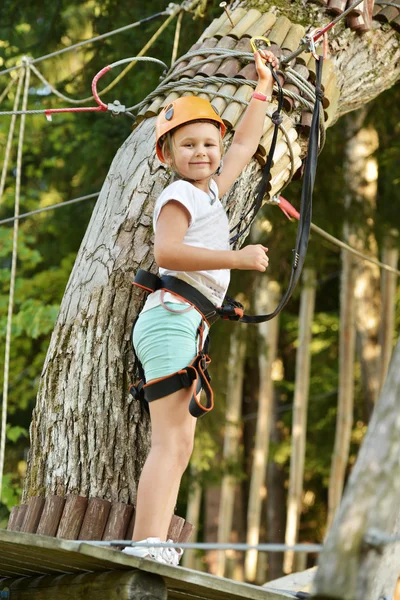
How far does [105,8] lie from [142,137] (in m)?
4.59

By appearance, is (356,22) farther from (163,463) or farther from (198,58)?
(163,463)

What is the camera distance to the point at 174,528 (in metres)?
2.98

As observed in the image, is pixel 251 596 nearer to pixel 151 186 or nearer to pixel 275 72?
pixel 151 186

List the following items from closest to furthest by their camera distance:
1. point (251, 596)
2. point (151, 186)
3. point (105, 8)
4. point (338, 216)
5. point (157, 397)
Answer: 1. point (251, 596)
2. point (157, 397)
3. point (151, 186)
4. point (105, 8)
5. point (338, 216)

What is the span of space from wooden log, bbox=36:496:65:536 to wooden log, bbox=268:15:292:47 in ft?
6.61

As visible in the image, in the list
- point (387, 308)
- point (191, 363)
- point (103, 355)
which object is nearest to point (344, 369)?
point (387, 308)

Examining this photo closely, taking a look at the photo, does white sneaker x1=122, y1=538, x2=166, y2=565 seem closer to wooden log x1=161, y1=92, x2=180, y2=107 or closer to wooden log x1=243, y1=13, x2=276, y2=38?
wooden log x1=161, y1=92, x2=180, y2=107

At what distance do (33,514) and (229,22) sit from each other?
2.18 m

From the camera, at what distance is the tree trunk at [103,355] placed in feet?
10.0

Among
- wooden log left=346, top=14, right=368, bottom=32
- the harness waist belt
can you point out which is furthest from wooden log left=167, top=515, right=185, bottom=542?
wooden log left=346, top=14, right=368, bottom=32

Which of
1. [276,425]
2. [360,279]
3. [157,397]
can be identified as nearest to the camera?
[157,397]

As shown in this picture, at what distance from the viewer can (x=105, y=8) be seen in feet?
25.5

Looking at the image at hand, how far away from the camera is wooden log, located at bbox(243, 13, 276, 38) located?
3.86m

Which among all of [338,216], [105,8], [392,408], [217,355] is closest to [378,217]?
[338,216]
